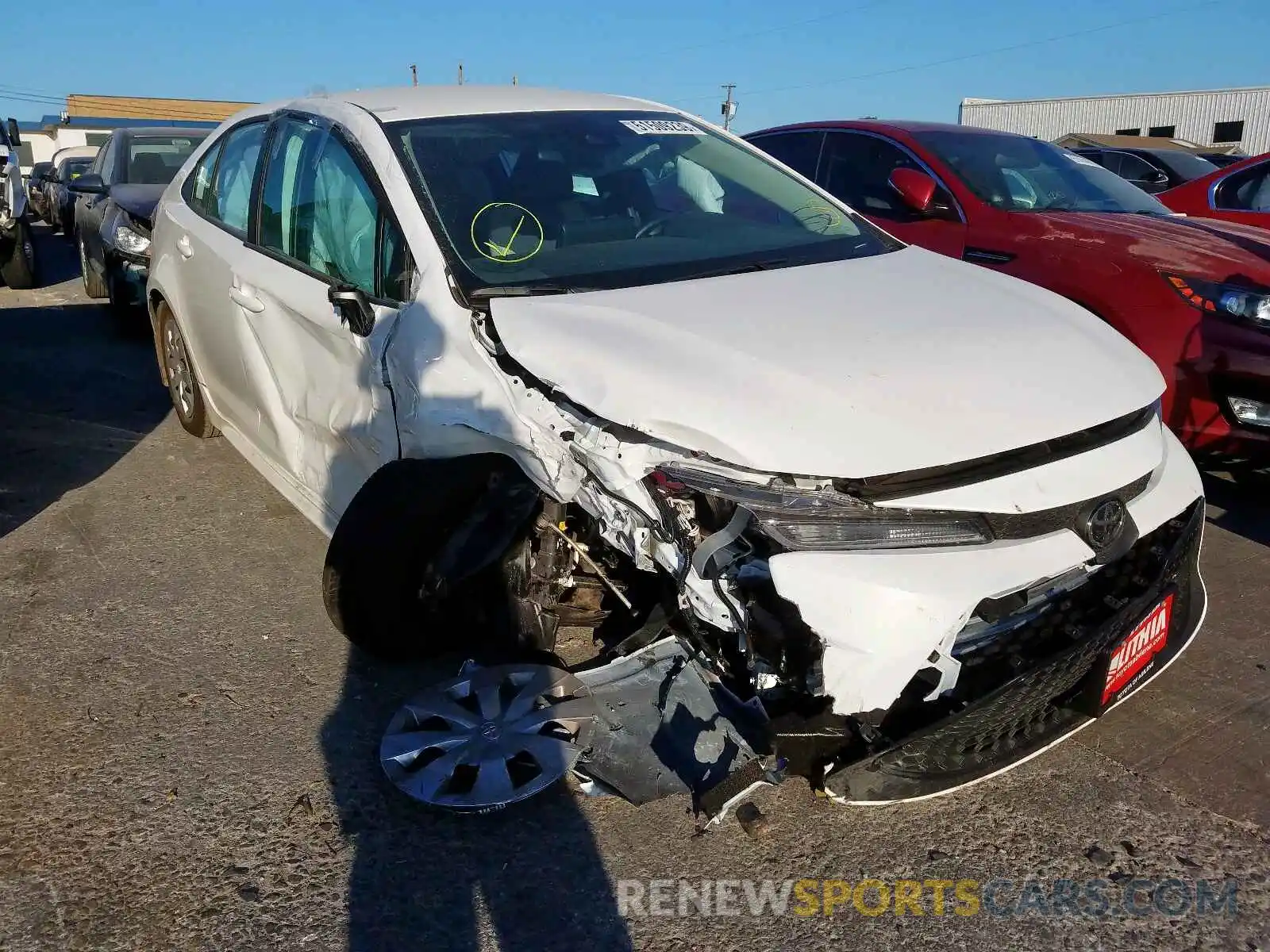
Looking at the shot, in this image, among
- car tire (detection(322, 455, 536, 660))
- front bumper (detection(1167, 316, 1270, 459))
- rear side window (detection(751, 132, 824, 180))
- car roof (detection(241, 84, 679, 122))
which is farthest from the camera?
rear side window (detection(751, 132, 824, 180))

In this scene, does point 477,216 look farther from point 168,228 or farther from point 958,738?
point 168,228

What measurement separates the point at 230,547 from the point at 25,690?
1.16 m

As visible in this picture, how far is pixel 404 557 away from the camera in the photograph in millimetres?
2953

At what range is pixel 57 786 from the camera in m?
2.72

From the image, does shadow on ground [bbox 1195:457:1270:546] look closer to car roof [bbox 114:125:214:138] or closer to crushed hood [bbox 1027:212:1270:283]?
crushed hood [bbox 1027:212:1270:283]

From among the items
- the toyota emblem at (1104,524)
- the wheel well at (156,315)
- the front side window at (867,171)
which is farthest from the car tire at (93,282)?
the toyota emblem at (1104,524)

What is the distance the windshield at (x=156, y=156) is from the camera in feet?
29.0

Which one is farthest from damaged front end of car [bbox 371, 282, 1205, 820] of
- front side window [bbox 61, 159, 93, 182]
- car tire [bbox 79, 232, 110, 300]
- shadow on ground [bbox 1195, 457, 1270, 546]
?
front side window [bbox 61, 159, 93, 182]

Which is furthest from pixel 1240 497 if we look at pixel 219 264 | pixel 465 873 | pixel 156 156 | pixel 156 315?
pixel 156 156

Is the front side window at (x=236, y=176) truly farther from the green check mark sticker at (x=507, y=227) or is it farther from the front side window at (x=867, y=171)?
the front side window at (x=867, y=171)

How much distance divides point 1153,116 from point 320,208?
42.9 metres

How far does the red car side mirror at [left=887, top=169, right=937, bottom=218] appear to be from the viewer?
5.13m

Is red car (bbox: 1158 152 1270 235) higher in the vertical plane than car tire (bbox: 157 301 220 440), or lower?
higher

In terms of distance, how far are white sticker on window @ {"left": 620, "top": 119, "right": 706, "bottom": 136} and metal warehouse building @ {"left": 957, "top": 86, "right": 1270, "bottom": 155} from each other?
3574 centimetres
